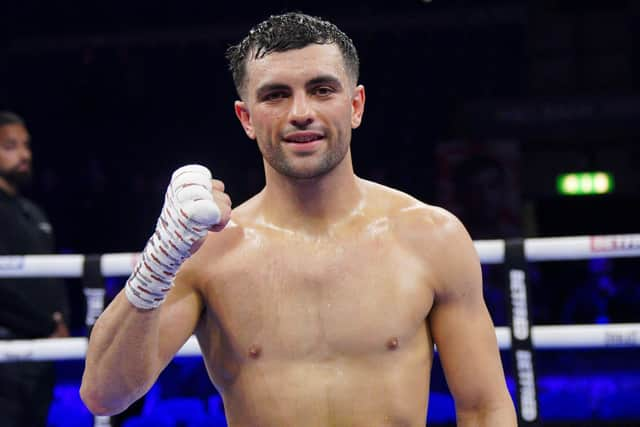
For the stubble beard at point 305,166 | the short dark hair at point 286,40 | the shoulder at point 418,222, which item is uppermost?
the short dark hair at point 286,40

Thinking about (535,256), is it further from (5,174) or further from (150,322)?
(5,174)

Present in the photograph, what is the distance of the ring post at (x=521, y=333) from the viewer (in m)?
3.05

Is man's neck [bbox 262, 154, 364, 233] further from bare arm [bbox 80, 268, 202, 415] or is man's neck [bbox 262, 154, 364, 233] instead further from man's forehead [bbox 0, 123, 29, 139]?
man's forehead [bbox 0, 123, 29, 139]

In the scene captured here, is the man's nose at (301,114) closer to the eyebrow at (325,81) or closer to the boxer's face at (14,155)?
the eyebrow at (325,81)

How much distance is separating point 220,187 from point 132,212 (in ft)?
29.5

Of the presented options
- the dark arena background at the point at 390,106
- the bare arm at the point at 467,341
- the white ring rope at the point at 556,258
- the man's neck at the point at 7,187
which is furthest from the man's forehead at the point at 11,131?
the dark arena background at the point at 390,106

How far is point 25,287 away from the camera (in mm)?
3781

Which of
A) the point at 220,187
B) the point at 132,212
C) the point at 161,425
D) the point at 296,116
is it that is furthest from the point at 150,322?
the point at 132,212

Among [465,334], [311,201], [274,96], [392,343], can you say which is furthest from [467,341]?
[274,96]

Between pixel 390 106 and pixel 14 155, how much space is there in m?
7.73

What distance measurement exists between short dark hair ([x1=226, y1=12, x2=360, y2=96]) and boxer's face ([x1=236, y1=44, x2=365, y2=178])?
20 mm

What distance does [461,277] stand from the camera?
6.94ft

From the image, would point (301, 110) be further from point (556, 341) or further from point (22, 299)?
point (22, 299)

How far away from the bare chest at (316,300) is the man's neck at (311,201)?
0.24 feet
